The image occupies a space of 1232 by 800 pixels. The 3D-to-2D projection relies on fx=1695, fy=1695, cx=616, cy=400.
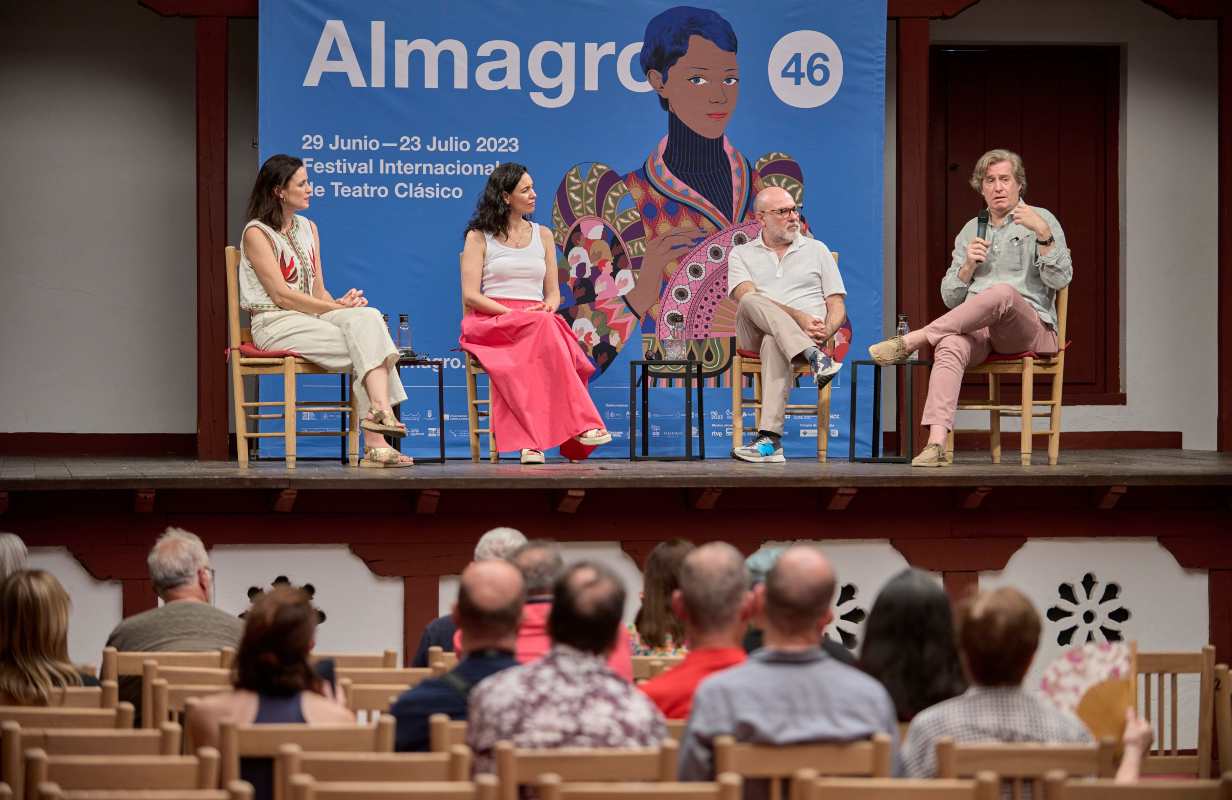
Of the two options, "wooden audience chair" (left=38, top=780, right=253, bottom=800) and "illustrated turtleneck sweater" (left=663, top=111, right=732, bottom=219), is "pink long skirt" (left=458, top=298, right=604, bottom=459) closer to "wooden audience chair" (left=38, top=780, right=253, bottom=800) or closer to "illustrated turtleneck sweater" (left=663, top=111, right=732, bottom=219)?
"illustrated turtleneck sweater" (left=663, top=111, right=732, bottom=219)

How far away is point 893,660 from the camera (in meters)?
3.36

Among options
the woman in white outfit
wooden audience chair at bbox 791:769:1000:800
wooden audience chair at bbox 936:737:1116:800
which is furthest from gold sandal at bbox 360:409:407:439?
wooden audience chair at bbox 791:769:1000:800

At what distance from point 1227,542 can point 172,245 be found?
5.18 metres

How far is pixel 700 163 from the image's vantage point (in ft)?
26.8

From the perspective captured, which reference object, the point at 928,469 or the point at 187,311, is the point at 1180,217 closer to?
the point at 928,469

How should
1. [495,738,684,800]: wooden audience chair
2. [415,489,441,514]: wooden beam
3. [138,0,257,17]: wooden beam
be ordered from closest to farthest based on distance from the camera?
[495,738,684,800]: wooden audience chair, [415,489,441,514]: wooden beam, [138,0,257,17]: wooden beam

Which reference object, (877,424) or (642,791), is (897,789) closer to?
(642,791)

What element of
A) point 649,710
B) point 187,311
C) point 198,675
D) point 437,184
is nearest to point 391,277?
point 437,184

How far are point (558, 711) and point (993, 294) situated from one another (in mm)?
4127

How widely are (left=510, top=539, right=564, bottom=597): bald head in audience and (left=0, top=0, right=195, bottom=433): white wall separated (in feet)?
16.5

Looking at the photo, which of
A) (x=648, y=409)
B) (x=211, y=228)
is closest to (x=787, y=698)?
(x=648, y=409)

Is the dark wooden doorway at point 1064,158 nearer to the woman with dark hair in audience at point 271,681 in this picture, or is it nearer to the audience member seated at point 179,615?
the audience member seated at point 179,615

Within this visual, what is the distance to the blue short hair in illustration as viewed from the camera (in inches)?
318

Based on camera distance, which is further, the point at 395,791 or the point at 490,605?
the point at 490,605
